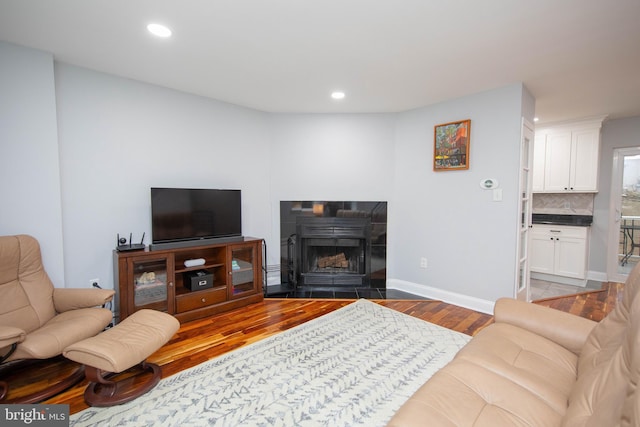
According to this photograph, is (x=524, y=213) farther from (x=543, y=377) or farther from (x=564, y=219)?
(x=543, y=377)

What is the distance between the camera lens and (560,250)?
4555 mm

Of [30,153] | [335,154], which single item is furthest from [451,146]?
[30,153]

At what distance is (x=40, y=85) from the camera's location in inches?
92.2

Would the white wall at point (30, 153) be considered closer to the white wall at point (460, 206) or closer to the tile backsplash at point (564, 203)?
the white wall at point (460, 206)

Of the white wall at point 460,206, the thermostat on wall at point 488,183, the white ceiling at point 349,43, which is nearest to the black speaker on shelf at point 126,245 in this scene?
the white ceiling at point 349,43

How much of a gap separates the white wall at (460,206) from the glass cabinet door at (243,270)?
6.25 feet

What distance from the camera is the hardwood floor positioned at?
6.69 feet

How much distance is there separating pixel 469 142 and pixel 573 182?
2.51 meters

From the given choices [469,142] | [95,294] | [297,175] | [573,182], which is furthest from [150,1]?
[573,182]

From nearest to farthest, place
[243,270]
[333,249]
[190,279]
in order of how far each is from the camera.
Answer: [190,279] < [243,270] < [333,249]

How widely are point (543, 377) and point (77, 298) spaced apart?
3.05 metres

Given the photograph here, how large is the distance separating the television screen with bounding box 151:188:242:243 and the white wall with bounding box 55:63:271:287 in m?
0.27

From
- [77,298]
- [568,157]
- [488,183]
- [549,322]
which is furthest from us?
[568,157]

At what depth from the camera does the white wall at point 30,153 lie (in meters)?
2.22
